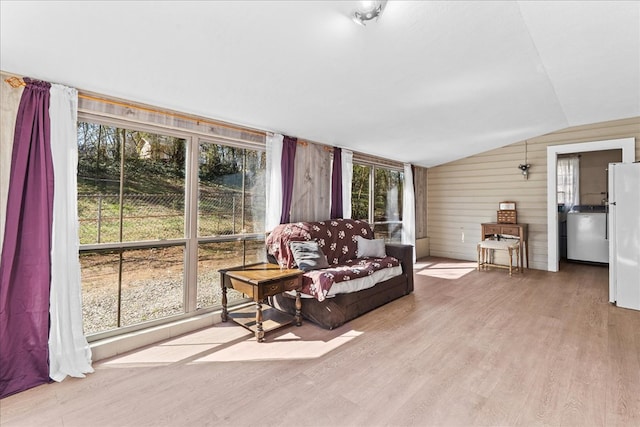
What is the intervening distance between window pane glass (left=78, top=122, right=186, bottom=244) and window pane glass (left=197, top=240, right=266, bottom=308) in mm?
396

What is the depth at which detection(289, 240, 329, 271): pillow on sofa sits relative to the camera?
3.38 m

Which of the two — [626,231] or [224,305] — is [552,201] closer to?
[626,231]

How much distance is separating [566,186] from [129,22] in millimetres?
8266

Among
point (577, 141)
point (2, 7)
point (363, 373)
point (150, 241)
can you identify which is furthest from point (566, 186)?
point (2, 7)

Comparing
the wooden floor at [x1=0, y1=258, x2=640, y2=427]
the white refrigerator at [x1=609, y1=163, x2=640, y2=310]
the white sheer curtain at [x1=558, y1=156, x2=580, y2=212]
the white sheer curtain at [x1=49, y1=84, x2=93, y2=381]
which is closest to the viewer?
the wooden floor at [x1=0, y1=258, x2=640, y2=427]

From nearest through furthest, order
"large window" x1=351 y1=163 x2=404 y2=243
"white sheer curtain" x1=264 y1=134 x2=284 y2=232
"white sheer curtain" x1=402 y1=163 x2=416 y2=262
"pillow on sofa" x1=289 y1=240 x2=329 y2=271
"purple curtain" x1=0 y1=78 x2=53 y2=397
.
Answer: "purple curtain" x1=0 y1=78 x2=53 y2=397
"pillow on sofa" x1=289 y1=240 x2=329 y2=271
"white sheer curtain" x1=264 y1=134 x2=284 y2=232
"large window" x1=351 y1=163 x2=404 y2=243
"white sheer curtain" x1=402 y1=163 x2=416 y2=262

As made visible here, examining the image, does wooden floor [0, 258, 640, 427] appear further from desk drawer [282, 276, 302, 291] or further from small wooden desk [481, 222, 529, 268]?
small wooden desk [481, 222, 529, 268]

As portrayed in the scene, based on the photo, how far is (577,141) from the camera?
5355mm

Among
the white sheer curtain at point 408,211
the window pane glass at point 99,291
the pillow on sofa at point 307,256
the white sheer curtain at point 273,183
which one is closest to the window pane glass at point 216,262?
the white sheer curtain at point 273,183

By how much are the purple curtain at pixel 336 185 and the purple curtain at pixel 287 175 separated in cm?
90

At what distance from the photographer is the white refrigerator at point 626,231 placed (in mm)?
3664

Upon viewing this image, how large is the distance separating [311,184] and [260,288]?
2.00m

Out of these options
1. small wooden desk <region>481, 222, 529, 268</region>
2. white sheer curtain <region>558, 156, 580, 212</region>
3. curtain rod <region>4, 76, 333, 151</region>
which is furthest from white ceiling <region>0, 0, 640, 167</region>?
white sheer curtain <region>558, 156, 580, 212</region>

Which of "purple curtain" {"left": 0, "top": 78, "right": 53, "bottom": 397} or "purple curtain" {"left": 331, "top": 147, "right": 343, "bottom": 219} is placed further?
"purple curtain" {"left": 331, "top": 147, "right": 343, "bottom": 219}
